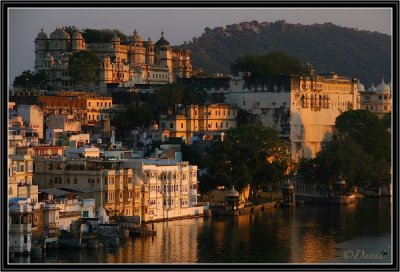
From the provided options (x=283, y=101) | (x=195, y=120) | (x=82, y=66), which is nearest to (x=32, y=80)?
(x=82, y=66)

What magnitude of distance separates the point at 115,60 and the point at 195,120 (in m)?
9.84

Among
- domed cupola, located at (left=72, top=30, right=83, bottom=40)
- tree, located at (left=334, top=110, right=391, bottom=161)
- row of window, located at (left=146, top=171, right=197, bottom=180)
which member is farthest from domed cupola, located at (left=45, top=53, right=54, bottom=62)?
row of window, located at (left=146, top=171, right=197, bottom=180)

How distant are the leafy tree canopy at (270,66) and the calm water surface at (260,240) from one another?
18.4 metres

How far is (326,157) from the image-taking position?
Answer: 46.0 meters

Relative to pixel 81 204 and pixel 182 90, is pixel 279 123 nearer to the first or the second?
pixel 182 90

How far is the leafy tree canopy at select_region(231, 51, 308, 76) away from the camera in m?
58.4

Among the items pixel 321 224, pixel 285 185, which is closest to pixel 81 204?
pixel 321 224

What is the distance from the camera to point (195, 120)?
5066cm

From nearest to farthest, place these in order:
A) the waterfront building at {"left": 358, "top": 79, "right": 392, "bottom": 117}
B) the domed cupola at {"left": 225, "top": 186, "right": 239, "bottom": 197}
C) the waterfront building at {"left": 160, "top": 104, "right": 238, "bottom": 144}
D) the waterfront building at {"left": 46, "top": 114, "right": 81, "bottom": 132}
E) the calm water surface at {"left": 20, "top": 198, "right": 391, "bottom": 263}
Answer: the calm water surface at {"left": 20, "top": 198, "right": 391, "bottom": 263} → the domed cupola at {"left": 225, "top": 186, "right": 239, "bottom": 197} → the waterfront building at {"left": 46, "top": 114, "right": 81, "bottom": 132} → the waterfront building at {"left": 160, "top": 104, "right": 238, "bottom": 144} → the waterfront building at {"left": 358, "top": 79, "right": 392, "bottom": 117}

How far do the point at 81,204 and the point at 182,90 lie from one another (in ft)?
75.4

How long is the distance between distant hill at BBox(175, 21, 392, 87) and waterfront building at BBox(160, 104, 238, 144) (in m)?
50.3

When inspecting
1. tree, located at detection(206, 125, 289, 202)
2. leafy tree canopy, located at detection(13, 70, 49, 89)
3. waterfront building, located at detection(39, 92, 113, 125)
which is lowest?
tree, located at detection(206, 125, 289, 202)

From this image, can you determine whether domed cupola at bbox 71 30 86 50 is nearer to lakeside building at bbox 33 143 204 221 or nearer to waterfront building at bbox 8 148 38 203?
lakeside building at bbox 33 143 204 221

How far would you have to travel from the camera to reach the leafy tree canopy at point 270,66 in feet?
192
